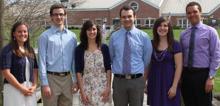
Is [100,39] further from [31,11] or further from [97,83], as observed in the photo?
[31,11]

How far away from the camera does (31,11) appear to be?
554 inches

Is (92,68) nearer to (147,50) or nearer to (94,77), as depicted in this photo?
(94,77)

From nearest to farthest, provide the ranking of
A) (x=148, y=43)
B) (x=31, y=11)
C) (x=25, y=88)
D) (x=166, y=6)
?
(x=25, y=88), (x=148, y=43), (x=31, y=11), (x=166, y=6)

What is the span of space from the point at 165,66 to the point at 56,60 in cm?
159

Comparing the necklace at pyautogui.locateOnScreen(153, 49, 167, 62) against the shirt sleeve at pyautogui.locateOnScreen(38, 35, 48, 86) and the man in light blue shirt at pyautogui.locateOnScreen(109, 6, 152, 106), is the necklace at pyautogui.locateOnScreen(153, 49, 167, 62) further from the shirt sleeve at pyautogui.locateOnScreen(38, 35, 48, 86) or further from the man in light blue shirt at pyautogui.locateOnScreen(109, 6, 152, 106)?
the shirt sleeve at pyautogui.locateOnScreen(38, 35, 48, 86)

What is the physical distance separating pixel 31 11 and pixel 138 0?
220ft

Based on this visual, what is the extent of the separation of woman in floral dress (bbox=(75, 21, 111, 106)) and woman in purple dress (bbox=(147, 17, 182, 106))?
71 centimetres

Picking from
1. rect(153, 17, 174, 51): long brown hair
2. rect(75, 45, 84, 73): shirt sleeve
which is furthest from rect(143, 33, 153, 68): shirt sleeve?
rect(75, 45, 84, 73): shirt sleeve

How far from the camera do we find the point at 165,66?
766 cm

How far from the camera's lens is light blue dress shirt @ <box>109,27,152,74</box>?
25.1 feet

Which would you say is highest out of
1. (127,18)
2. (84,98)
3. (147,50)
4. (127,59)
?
(127,18)

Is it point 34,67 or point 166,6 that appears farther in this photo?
point 166,6

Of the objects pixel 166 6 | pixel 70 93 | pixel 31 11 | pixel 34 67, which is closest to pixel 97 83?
pixel 70 93

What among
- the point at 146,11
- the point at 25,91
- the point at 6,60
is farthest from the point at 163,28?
the point at 146,11
